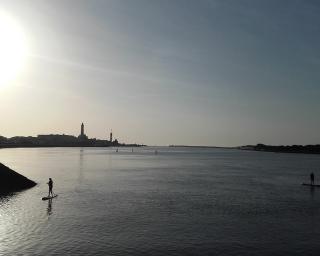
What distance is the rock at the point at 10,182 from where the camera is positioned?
192 ft

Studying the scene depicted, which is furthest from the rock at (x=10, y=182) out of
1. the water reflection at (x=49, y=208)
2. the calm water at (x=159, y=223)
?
the water reflection at (x=49, y=208)

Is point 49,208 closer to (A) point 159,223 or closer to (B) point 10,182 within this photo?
(A) point 159,223

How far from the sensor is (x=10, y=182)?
59.9m

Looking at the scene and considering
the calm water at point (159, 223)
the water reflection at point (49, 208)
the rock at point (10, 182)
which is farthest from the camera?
the rock at point (10, 182)

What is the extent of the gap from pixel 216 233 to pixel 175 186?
36.2 meters

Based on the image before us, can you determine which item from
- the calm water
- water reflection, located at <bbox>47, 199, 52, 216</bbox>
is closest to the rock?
the calm water

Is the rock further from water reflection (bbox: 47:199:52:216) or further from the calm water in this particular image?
water reflection (bbox: 47:199:52:216)

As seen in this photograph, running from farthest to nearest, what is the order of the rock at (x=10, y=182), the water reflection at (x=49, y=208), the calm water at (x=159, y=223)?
the rock at (x=10, y=182) < the water reflection at (x=49, y=208) < the calm water at (x=159, y=223)

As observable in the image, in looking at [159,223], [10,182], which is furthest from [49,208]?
[10,182]

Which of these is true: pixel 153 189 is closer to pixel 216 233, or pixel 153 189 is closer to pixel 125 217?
pixel 125 217

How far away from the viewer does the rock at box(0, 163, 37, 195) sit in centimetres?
5838

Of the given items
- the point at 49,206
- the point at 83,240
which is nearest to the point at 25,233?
the point at 83,240

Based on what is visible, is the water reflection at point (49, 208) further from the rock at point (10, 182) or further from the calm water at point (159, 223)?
the rock at point (10, 182)

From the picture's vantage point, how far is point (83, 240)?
31.0 m
